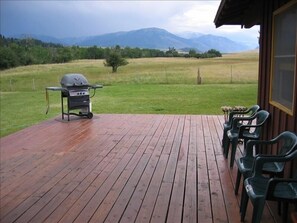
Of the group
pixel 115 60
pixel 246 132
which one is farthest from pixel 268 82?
pixel 115 60

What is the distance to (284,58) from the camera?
11.0 feet

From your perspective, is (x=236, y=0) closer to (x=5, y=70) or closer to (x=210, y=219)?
(x=210, y=219)

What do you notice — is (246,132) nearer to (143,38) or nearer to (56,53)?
(56,53)

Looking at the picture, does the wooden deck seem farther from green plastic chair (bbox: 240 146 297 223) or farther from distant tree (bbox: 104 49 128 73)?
distant tree (bbox: 104 49 128 73)

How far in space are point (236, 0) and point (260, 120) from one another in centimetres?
142

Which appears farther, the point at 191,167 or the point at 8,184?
the point at 191,167

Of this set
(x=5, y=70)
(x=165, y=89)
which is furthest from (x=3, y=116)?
(x=5, y=70)

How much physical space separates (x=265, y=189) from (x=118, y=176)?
71.1 inches

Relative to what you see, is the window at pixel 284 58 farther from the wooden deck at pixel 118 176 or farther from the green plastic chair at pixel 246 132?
the wooden deck at pixel 118 176

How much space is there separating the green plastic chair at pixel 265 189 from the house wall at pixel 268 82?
638 millimetres

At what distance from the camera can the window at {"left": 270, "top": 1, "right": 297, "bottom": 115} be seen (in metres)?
3.05

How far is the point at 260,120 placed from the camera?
3.93 m

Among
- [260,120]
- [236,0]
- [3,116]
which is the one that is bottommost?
[3,116]

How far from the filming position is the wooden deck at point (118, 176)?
9.05 ft
